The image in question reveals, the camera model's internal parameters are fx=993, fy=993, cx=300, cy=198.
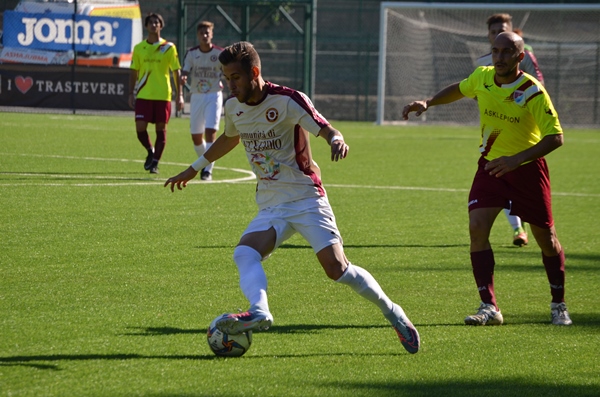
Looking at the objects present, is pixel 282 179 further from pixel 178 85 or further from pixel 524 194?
pixel 178 85

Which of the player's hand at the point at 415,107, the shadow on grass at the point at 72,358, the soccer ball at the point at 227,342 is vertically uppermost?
the player's hand at the point at 415,107

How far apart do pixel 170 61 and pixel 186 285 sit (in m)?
8.80

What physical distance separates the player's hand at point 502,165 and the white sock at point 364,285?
1.20m

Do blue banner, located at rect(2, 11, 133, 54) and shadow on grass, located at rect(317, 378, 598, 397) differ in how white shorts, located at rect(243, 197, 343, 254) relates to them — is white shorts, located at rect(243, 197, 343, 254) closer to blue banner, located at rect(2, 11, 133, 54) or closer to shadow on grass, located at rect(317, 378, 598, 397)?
shadow on grass, located at rect(317, 378, 598, 397)

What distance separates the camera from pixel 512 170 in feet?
20.4

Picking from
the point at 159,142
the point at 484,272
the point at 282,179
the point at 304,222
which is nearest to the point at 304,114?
the point at 282,179

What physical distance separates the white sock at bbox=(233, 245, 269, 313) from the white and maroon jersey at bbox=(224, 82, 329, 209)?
0.40 meters

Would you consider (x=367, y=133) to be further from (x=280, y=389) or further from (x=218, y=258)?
(x=280, y=389)

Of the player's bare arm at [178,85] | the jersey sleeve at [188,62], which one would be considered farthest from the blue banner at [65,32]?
the jersey sleeve at [188,62]

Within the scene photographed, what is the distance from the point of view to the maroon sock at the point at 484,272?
6395mm

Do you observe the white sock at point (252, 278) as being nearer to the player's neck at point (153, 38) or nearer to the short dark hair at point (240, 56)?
the short dark hair at point (240, 56)

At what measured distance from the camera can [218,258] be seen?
813 centimetres

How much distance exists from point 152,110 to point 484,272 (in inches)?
374

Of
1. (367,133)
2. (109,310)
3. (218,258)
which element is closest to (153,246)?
(218,258)
